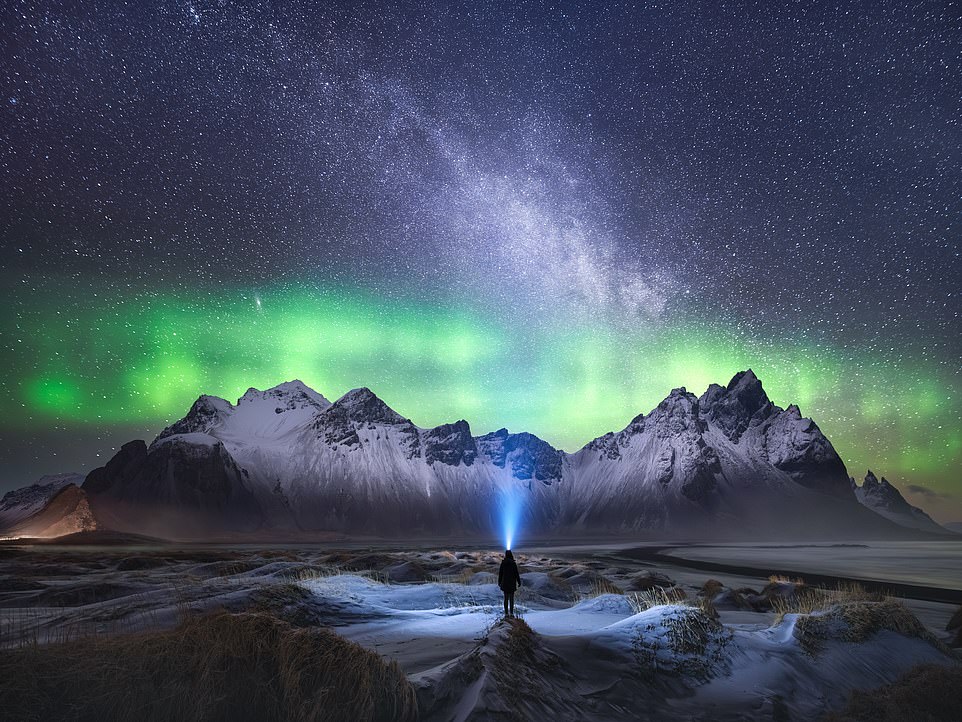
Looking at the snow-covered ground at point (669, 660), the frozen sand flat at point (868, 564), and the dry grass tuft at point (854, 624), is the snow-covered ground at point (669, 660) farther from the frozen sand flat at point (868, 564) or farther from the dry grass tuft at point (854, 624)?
the frozen sand flat at point (868, 564)

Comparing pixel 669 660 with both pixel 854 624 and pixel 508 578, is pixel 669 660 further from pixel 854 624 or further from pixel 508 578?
pixel 854 624

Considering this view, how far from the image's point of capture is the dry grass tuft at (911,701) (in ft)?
34.2

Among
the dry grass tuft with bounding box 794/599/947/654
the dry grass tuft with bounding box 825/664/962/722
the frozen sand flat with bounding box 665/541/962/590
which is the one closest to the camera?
the dry grass tuft with bounding box 825/664/962/722

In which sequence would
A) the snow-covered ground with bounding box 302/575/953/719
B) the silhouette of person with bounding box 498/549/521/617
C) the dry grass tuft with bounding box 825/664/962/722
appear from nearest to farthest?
1. the snow-covered ground with bounding box 302/575/953/719
2. the dry grass tuft with bounding box 825/664/962/722
3. the silhouette of person with bounding box 498/549/521/617

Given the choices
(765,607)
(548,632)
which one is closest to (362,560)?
(765,607)

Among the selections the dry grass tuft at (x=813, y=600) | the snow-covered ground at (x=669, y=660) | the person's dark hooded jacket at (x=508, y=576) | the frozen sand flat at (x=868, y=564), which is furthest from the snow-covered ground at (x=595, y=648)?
the frozen sand flat at (x=868, y=564)

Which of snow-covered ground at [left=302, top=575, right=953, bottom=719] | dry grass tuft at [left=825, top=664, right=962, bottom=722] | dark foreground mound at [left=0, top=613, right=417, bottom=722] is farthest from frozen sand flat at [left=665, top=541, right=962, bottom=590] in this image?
dark foreground mound at [left=0, top=613, right=417, bottom=722]

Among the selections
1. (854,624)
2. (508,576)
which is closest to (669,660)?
(508,576)

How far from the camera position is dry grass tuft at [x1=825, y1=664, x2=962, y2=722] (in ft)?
34.2

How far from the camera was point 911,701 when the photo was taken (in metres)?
10.9

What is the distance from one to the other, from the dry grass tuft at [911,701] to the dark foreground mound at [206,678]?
8604mm

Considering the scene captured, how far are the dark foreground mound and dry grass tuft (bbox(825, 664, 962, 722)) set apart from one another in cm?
860

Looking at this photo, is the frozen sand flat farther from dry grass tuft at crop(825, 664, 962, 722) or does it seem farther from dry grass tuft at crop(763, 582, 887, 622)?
dry grass tuft at crop(825, 664, 962, 722)

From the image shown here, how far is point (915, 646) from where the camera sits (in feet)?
47.8
